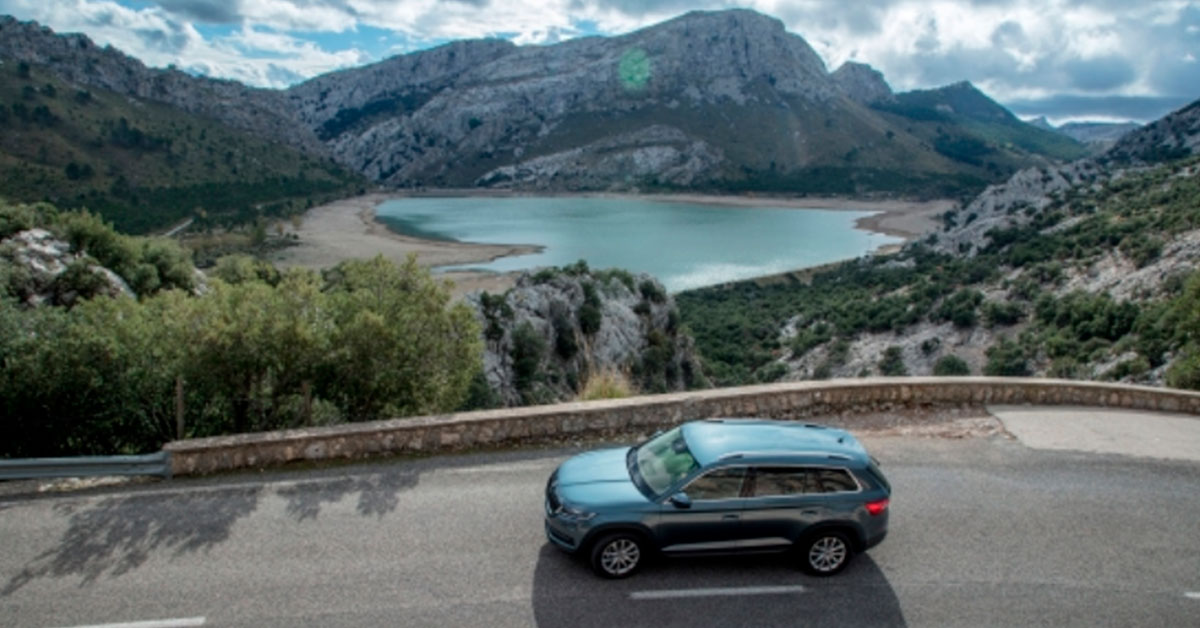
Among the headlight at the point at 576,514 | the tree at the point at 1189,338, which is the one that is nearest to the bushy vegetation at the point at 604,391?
the headlight at the point at 576,514

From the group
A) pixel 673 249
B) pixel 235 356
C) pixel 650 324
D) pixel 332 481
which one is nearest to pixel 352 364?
pixel 235 356

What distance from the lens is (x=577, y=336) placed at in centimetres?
3719

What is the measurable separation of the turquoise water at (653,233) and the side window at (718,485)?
219ft

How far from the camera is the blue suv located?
25.0ft

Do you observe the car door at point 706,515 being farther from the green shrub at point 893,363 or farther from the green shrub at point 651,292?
the green shrub at point 651,292

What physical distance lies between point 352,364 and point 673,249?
89.4 m

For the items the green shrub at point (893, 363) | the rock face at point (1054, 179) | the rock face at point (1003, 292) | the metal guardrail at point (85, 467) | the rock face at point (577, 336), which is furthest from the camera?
the rock face at point (1054, 179)

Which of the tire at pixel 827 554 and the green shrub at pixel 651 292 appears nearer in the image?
the tire at pixel 827 554

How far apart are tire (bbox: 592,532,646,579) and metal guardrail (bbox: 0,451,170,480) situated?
6487 mm

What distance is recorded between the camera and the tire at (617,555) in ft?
25.1

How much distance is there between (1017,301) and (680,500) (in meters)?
43.0

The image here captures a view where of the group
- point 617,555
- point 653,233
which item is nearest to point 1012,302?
point 617,555

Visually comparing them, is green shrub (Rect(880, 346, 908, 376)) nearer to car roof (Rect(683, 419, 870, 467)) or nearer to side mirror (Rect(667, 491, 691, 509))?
car roof (Rect(683, 419, 870, 467))

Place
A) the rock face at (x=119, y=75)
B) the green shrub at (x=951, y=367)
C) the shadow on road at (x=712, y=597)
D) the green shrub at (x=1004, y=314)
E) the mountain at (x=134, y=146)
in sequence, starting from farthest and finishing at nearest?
1. the rock face at (x=119, y=75)
2. the mountain at (x=134, y=146)
3. the green shrub at (x=1004, y=314)
4. the green shrub at (x=951, y=367)
5. the shadow on road at (x=712, y=597)
